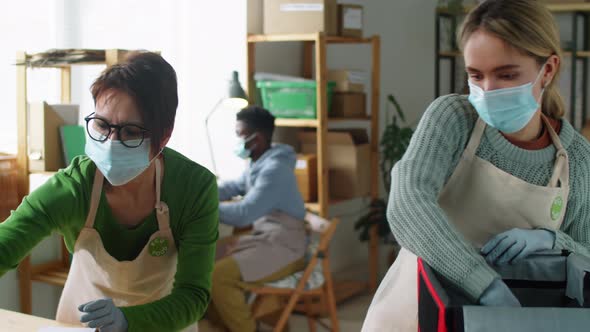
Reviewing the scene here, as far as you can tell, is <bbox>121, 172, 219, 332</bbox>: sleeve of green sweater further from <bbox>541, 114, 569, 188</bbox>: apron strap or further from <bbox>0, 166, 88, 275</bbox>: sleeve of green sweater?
<bbox>541, 114, 569, 188</bbox>: apron strap

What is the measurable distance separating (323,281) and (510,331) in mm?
2739

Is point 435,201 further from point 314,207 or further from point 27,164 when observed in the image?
point 314,207

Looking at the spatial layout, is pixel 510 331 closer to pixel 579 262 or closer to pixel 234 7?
pixel 579 262

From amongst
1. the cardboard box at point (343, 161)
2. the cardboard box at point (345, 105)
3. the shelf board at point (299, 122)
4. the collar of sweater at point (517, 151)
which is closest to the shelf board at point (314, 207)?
the cardboard box at point (343, 161)

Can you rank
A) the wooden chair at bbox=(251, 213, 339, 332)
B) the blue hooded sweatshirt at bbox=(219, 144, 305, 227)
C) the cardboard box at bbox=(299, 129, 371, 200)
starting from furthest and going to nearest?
the cardboard box at bbox=(299, 129, 371, 200), the blue hooded sweatshirt at bbox=(219, 144, 305, 227), the wooden chair at bbox=(251, 213, 339, 332)

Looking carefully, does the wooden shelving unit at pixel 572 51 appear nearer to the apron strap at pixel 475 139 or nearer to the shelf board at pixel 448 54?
the shelf board at pixel 448 54

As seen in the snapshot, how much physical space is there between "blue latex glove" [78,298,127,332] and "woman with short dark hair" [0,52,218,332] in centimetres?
Answer: 3

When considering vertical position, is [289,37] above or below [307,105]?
above

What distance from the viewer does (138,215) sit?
5.30 feet

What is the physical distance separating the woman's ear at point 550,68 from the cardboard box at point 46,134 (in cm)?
202

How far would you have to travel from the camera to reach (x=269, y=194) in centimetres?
380

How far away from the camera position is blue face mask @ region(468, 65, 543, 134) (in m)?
1.54

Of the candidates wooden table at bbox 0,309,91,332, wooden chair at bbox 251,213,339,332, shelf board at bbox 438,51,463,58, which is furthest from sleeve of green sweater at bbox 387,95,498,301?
shelf board at bbox 438,51,463,58

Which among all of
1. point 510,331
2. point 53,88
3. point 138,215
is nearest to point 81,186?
point 138,215
